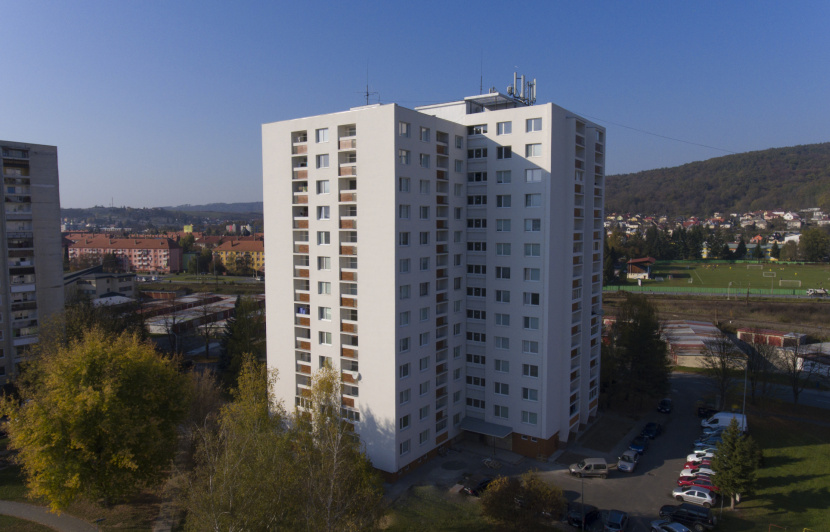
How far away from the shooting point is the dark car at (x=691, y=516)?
23.3m

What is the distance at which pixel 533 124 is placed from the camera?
29.6 meters

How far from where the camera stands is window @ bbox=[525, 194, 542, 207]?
2945 centimetres

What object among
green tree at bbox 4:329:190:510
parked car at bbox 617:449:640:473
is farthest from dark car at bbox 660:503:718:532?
green tree at bbox 4:329:190:510

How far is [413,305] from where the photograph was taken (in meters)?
27.9

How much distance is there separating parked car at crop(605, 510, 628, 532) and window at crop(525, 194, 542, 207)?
52.6ft

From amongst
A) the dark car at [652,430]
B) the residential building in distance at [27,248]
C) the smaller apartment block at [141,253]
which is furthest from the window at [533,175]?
the smaller apartment block at [141,253]

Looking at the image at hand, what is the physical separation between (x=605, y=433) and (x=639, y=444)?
2.63m

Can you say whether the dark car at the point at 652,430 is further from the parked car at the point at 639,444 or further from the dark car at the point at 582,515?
the dark car at the point at 582,515

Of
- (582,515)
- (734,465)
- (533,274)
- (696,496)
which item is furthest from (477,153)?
(696,496)

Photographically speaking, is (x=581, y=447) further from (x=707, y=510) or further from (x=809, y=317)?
(x=809, y=317)

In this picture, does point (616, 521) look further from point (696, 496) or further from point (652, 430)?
point (652, 430)

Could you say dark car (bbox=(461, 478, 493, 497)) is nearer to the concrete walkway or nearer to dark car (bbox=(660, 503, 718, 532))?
dark car (bbox=(660, 503, 718, 532))

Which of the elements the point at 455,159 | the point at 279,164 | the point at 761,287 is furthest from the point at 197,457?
the point at 761,287

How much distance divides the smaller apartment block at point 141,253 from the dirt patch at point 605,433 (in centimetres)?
12042
